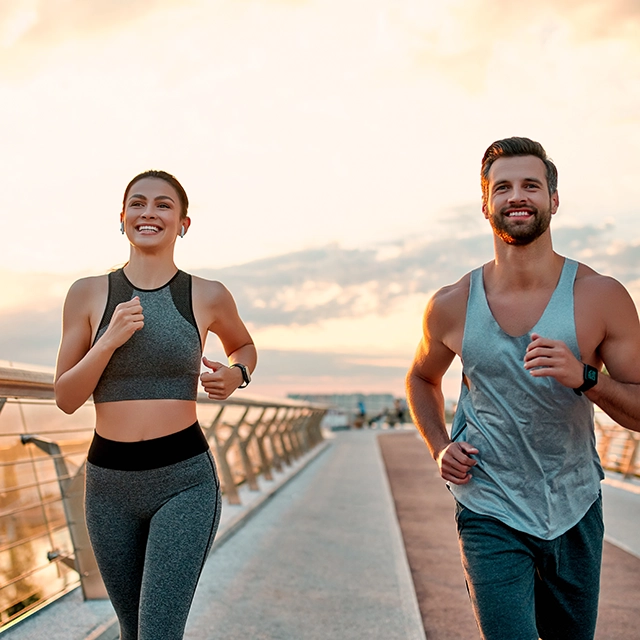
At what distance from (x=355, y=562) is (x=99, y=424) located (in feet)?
15.3

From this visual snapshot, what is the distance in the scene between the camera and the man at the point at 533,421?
9.01 ft

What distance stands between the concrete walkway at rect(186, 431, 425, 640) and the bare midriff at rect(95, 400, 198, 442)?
2.41 metres

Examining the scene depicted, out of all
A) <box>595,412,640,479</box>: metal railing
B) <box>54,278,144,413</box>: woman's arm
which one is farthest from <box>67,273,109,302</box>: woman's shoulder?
<box>595,412,640,479</box>: metal railing

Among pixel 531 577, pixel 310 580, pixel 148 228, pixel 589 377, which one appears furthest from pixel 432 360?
pixel 310 580

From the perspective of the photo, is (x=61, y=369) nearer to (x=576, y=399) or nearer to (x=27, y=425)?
(x=576, y=399)

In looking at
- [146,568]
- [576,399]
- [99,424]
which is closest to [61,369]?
[99,424]

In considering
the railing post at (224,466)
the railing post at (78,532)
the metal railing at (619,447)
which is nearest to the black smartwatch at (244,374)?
the railing post at (78,532)

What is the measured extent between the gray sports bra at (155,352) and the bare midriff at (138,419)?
0.02 metres

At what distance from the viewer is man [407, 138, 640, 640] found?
2.75 m

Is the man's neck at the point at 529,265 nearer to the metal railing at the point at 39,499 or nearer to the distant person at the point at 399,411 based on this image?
the metal railing at the point at 39,499

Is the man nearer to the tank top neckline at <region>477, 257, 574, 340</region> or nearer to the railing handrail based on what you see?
the tank top neckline at <region>477, 257, 574, 340</region>

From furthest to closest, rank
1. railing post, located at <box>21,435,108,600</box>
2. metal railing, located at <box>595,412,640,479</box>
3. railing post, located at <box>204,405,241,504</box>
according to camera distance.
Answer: metal railing, located at <box>595,412,640,479</box>, railing post, located at <box>204,405,241,504</box>, railing post, located at <box>21,435,108,600</box>

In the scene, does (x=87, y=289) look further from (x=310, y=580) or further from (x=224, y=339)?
(x=310, y=580)

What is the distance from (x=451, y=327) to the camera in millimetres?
3104
